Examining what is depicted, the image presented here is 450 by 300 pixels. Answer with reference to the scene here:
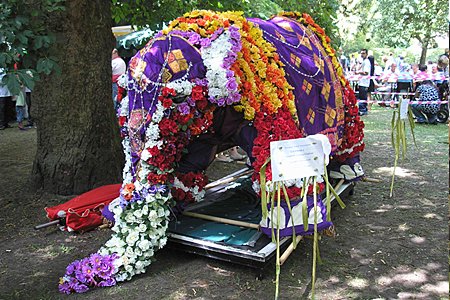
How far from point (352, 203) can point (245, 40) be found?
266 cm

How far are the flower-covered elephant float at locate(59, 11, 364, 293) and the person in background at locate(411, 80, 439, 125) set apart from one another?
8308 mm

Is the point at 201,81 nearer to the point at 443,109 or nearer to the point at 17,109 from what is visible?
the point at 17,109

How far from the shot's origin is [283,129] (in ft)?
11.8

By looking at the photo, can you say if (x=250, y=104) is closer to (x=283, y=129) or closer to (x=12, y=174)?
(x=283, y=129)

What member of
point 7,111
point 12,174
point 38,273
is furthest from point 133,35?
point 38,273

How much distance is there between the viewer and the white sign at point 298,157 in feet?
9.86

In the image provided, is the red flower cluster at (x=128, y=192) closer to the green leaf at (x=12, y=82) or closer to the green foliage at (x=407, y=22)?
the green leaf at (x=12, y=82)

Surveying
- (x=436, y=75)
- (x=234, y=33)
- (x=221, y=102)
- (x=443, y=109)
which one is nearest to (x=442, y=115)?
(x=443, y=109)

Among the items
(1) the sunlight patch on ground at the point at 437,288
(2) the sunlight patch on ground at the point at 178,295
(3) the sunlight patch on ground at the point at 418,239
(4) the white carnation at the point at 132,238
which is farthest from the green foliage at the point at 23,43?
(3) the sunlight patch on ground at the point at 418,239

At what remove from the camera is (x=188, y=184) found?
446 centimetres

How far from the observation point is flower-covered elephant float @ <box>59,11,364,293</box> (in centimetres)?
336

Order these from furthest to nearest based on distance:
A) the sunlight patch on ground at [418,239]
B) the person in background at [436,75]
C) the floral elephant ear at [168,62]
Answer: the person in background at [436,75] < the sunlight patch on ground at [418,239] < the floral elephant ear at [168,62]

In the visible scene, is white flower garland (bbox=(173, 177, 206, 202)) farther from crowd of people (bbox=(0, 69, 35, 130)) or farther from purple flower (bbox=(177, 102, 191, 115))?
crowd of people (bbox=(0, 69, 35, 130))

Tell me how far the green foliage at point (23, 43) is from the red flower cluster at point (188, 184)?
1.53 meters
